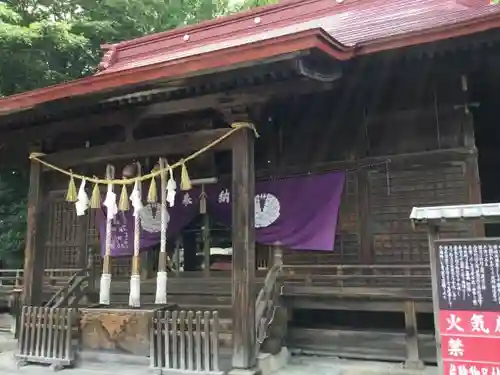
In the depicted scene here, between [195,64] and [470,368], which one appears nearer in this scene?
[470,368]

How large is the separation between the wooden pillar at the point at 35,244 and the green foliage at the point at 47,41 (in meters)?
5.22

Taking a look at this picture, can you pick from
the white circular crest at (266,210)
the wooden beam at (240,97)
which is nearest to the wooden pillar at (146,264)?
the white circular crest at (266,210)

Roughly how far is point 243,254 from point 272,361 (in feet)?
5.03

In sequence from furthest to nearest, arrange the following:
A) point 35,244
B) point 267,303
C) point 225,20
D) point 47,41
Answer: point 47,41 < point 225,20 < point 35,244 < point 267,303

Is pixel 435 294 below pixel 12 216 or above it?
below

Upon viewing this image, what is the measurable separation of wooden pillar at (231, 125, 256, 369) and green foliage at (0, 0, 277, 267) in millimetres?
8611

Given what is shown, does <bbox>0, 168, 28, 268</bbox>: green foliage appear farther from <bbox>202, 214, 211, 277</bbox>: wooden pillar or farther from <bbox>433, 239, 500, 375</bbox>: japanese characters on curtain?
<bbox>433, 239, 500, 375</bbox>: japanese characters on curtain

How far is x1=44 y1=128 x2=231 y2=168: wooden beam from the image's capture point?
6.31 m

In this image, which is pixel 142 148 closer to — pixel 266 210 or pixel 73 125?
pixel 73 125

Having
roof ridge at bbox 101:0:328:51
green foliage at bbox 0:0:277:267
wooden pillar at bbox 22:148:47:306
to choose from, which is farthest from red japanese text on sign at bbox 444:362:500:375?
green foliage at bbox 0:0:277:267

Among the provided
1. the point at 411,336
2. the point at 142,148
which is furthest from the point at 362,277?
the point at 142,148

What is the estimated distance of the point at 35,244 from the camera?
7.54m

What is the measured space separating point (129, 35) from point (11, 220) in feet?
25.8

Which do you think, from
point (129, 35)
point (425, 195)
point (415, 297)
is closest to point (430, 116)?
point (425, 195)
